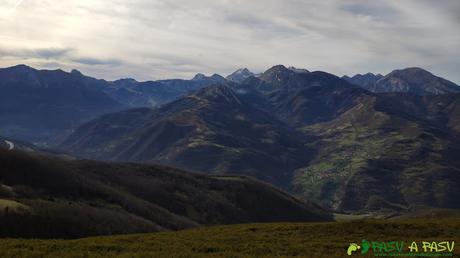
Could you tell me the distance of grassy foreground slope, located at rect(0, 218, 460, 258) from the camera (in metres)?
49.6

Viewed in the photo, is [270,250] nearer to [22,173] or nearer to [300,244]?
[300,244]

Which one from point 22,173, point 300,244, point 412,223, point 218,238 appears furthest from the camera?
point 22,173

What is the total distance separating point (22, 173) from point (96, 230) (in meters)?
70.6

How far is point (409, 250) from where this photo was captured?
5403 centimetres

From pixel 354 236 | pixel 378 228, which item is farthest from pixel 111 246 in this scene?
pixel 378 228

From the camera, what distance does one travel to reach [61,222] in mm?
128375

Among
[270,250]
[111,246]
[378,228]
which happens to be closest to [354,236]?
[378,228]

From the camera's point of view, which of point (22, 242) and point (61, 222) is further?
point (61, 222)

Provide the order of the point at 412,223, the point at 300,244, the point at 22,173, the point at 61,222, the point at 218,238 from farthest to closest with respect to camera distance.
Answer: the point at 22,173 → the point at 61,222 → the point at 412,223 → the point at 218,238 → the point at 300,244

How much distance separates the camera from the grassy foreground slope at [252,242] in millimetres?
49594

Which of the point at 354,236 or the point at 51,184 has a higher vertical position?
the point at 354,236

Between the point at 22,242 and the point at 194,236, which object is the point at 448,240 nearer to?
the point at 194,236

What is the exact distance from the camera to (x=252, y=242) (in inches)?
2350

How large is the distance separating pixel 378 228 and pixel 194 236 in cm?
2753
